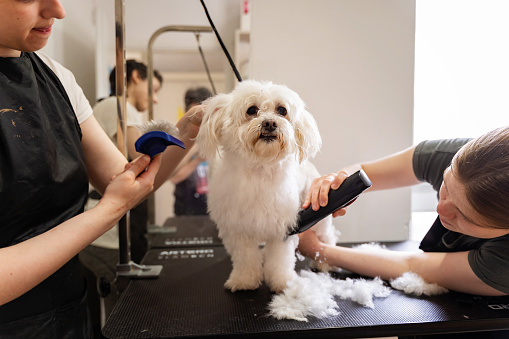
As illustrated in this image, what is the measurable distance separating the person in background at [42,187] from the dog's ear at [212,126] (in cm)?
14

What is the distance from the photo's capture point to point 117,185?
2.50 feet

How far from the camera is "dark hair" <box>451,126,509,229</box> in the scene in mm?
704

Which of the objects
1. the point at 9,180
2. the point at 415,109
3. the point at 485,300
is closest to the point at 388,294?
the point at 485,300

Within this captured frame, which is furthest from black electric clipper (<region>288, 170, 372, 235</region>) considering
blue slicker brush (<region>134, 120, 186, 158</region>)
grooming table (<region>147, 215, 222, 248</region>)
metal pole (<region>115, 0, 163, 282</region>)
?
grooming table (<region>147, 215, 222, 248</region>)

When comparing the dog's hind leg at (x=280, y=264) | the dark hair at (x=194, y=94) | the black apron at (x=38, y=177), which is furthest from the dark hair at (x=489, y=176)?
the dark hair at (x=194, y=94)

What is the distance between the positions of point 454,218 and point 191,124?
0.69 m

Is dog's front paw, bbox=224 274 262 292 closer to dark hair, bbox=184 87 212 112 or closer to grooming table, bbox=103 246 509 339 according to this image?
grooming table, bbox=103 246 509 339

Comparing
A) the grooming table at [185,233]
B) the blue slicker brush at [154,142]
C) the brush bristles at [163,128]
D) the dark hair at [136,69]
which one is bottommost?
the grooming table at [185,233]

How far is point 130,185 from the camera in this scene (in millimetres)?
767

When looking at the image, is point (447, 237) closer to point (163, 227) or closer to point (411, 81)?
point (411, 81)

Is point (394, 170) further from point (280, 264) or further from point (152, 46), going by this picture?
point (152, 46)

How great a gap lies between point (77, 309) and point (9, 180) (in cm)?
37

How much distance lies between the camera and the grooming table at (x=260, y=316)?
75 cm

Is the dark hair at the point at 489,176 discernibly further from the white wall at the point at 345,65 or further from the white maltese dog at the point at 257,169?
the white wall at the point at 345,65
